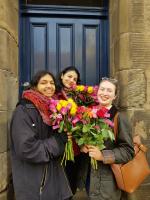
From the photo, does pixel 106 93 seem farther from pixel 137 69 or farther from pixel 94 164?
pixel 137 69

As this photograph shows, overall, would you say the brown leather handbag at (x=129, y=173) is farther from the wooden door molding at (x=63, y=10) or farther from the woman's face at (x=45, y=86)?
the wooden door molding at (x=63, y=10)

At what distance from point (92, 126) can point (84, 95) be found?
52cm

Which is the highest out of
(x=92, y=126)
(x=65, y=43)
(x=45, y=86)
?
(x=65, y=43)

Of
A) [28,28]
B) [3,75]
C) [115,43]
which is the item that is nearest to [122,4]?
[115,43]

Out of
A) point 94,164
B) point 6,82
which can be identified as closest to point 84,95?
point 94,164

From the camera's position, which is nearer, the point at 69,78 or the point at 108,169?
the point at 108,169

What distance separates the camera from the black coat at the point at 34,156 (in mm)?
2910

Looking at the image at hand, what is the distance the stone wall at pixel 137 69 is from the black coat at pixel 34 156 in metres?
1.10

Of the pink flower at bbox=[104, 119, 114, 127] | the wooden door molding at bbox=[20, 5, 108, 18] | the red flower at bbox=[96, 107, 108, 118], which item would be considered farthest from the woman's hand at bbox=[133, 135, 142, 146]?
the wooden door molding at bbox=[20, 5, 108, 18]

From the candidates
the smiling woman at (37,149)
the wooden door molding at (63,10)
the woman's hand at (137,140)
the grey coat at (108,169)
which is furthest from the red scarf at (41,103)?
the wooden door molding at (63,10)

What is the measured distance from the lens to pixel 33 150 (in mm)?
2904

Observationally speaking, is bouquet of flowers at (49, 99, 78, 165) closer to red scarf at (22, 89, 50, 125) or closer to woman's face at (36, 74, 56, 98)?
red scarf at (22, 89, 50, 125)

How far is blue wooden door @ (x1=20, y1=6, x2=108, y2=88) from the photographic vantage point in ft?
14.7

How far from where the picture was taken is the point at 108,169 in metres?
3.13
